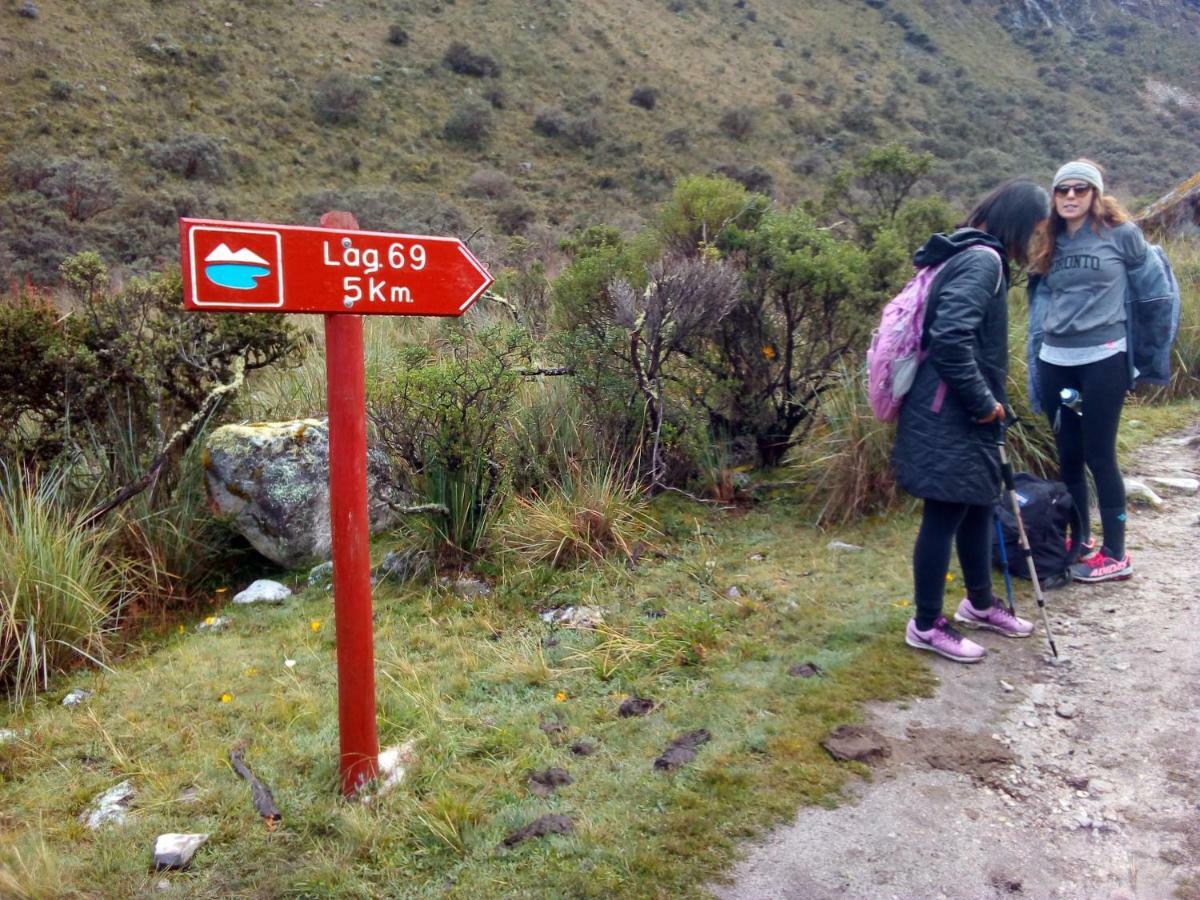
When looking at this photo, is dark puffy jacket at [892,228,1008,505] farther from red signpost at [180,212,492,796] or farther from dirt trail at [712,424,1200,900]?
red signpost at [180,212,492,796]

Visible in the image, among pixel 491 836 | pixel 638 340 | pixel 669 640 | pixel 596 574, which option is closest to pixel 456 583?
pixel 596 574

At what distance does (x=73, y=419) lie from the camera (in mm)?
5504

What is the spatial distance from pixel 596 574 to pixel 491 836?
86.5 inches

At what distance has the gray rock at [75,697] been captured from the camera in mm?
3841

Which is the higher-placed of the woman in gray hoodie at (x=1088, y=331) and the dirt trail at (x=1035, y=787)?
the woman in gray hoodie at (x=1088, y=331)

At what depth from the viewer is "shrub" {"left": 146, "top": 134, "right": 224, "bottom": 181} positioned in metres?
22.3

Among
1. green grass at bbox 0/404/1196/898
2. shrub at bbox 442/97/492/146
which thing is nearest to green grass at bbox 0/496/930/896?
green grass at bbox 0/404/1196/898

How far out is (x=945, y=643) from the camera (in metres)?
3.67

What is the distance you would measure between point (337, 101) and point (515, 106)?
255 inches

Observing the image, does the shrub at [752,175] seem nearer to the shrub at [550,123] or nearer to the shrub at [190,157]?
the shrub at [550,123]

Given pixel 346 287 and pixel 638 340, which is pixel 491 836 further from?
pixel 638 340

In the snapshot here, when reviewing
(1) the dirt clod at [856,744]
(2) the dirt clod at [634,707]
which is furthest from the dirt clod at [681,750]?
(1) the dirt clod at [856,744]

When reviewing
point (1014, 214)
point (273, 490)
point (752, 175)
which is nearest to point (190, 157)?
point (752, 175)

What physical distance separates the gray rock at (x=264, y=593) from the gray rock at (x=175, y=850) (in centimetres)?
238
